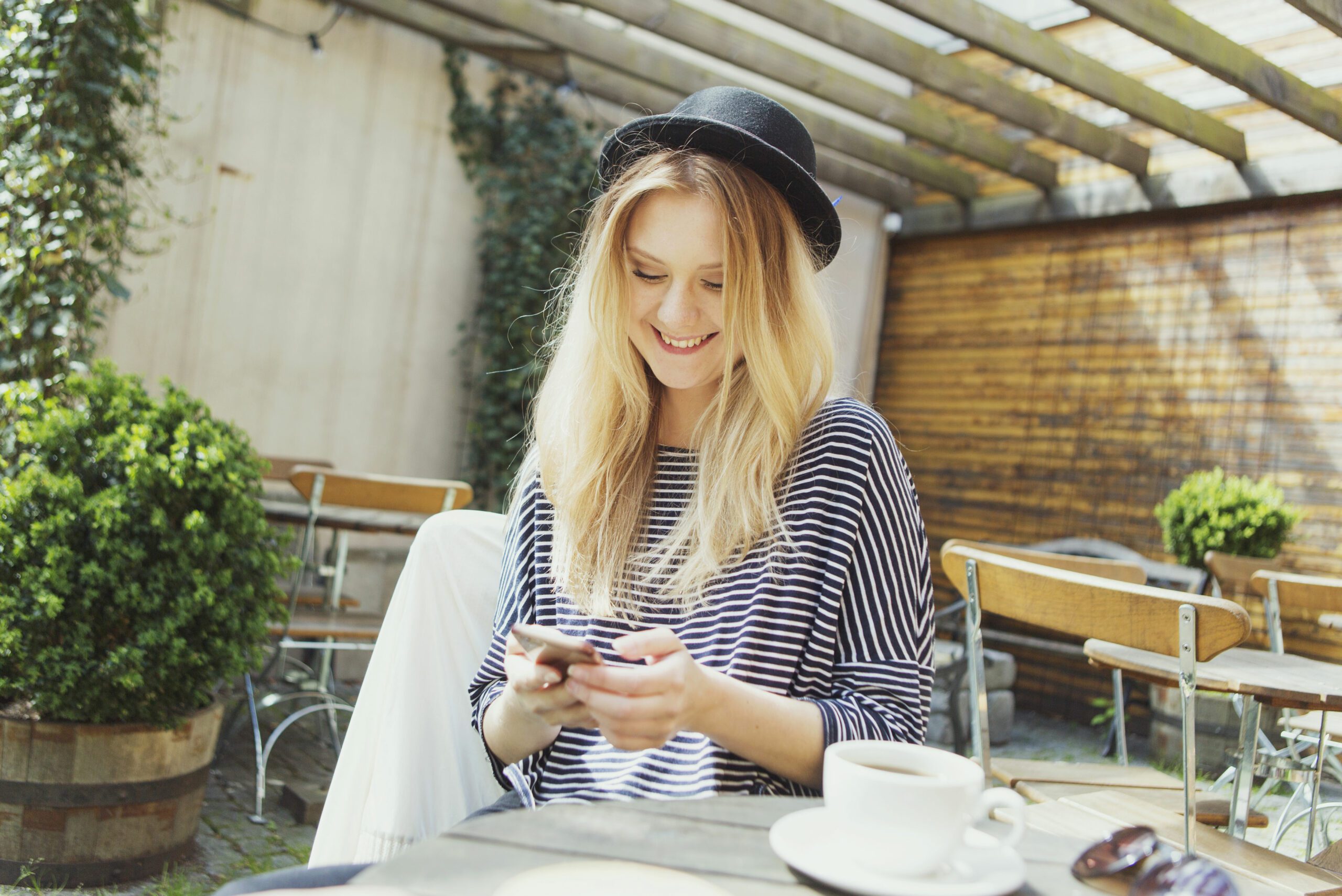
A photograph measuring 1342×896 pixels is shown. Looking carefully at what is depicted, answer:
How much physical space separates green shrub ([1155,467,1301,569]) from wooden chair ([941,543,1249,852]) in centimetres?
306

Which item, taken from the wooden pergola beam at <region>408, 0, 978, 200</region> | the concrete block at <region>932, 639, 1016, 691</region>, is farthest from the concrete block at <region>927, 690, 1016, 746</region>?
the wooden pergola beam at <region>408, 0, 978, 200</region>

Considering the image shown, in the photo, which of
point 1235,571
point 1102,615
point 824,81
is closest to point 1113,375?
point 1235,571

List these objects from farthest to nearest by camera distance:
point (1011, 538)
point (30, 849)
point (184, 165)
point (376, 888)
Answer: point (1011, 538), point (184, 165), point (30, 849), point (376, 888)

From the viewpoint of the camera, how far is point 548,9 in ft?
16.5

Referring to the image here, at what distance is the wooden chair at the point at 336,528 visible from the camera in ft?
11.0

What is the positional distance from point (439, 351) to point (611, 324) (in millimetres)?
4545

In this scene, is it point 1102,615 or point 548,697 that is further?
A: point 1102,615

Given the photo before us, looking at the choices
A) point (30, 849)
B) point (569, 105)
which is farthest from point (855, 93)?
point (30, 849)

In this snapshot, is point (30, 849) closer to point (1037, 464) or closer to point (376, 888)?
point (376, 888)

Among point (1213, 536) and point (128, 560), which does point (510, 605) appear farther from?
point (1213, 536)

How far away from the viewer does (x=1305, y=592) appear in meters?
2.80

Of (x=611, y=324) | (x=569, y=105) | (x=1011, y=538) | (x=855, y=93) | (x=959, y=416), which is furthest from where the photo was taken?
(x=959, y=416)

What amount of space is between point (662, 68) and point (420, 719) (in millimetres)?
4806

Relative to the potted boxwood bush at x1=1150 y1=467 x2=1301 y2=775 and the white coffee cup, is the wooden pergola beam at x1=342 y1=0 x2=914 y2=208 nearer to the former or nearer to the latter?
the potted boxwood bush at x1=1150 y1=467 x2=1301 y2=775
